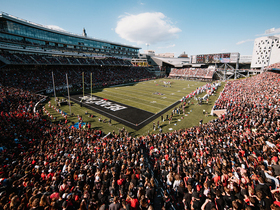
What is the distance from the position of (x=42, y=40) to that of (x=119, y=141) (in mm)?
61409

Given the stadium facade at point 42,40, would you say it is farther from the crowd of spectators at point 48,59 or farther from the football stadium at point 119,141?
the crowd of spectators at point 48,59

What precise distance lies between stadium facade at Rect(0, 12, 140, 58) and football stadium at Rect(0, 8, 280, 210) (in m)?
0.34

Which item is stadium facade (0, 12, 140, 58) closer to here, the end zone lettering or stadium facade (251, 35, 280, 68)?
the end zone lettering

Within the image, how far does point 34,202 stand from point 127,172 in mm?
3453

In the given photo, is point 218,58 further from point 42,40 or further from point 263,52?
point 42,40

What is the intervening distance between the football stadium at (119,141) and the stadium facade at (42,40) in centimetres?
34

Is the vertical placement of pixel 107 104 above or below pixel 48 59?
below

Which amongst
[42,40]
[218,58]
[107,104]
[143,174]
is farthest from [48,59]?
[218,58]

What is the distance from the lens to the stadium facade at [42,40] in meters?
42.8

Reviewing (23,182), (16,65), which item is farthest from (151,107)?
(16,65)

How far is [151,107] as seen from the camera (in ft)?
92.0

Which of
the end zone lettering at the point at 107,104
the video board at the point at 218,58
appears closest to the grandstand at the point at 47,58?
the end zone lettering at the point at 107,104

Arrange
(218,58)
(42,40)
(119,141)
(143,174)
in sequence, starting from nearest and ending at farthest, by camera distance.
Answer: (143,174) < (119,141) < (42,40) < (218,58)

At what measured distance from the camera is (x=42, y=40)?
5425cm
